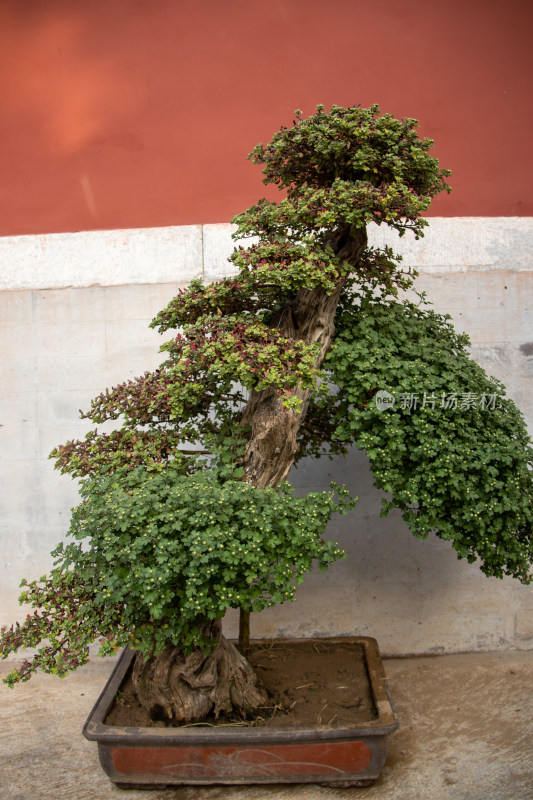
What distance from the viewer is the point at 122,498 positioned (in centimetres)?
178

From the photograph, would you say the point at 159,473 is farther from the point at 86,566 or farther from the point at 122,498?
the point at 86,566

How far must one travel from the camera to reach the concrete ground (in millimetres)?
1966

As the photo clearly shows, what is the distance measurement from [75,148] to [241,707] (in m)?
2.44

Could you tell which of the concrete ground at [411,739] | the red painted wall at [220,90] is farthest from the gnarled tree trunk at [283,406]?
the concrete ground at [411,739]

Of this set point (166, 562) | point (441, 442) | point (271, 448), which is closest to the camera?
point (166, 562)

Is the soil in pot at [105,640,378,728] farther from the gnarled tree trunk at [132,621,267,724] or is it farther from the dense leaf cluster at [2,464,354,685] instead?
the dense leaf cluster at [2,464,354,685]

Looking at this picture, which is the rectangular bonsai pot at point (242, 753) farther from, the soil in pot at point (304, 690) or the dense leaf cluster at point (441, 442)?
the dense leaf cluster at point (441, 442)

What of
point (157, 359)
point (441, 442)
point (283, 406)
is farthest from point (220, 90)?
point (441, 442)

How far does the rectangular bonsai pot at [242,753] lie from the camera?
1.86m

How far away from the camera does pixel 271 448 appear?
1.95 metres

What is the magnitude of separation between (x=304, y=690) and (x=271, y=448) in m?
0.97

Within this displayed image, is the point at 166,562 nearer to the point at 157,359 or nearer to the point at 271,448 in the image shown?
the point at 271,448

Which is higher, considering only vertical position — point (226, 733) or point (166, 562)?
point (166, 562)

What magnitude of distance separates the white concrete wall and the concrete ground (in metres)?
0.24
